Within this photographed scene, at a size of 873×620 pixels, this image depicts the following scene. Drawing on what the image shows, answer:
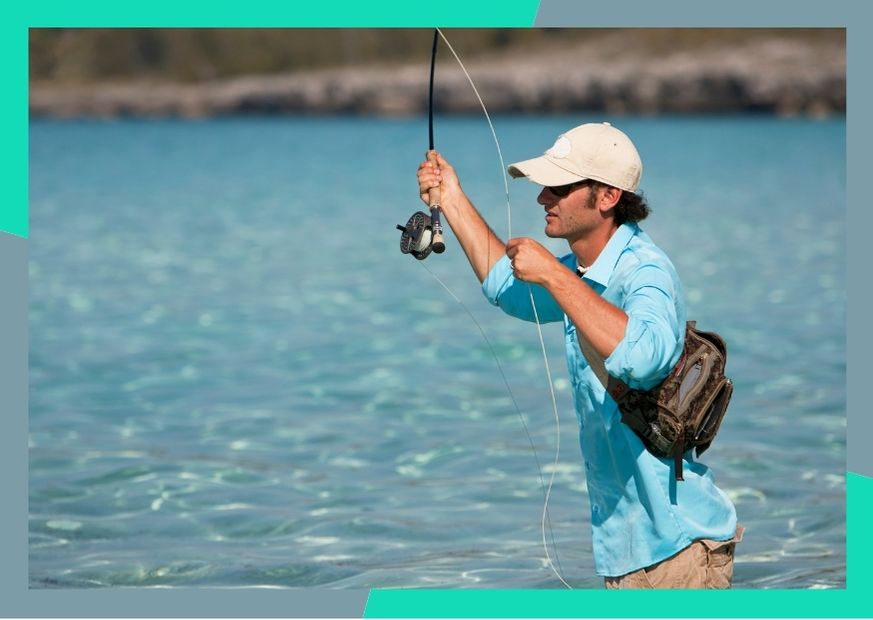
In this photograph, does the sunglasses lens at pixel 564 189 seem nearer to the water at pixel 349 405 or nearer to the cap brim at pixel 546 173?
the cap brim at pixel 546 173

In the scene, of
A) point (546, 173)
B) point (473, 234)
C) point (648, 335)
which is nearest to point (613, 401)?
point (648, 335)

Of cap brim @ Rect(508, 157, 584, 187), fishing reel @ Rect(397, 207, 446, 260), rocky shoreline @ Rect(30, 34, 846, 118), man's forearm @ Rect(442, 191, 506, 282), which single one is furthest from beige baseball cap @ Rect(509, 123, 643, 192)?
rocky shoreline @ Rect(30, 34, 846, 118)

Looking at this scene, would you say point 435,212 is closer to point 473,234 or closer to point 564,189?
point 473,234

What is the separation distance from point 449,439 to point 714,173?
2352 centimetres

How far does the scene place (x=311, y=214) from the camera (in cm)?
2444

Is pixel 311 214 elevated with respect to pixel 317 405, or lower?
elevated

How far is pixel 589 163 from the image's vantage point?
4297 millimetres

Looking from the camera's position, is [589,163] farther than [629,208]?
No

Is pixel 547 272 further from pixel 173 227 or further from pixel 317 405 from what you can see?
pixel 173 227

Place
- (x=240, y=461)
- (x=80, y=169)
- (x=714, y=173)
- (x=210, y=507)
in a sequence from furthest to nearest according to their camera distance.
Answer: (x=80, y=169) < (x=714, y=173) < (x=240, y=461) < (x=210, y=507)

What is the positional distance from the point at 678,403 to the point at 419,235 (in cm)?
109

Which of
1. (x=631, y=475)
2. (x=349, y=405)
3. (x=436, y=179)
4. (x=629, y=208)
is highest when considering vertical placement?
(x=349, y=405)

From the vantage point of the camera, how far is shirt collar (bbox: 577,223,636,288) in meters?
4.29

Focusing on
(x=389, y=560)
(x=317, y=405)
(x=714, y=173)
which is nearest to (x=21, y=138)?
Result: (x=389, y=560)
